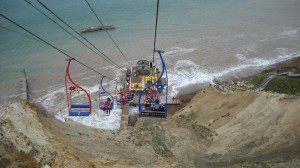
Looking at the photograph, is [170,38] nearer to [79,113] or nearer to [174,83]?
[174,83]

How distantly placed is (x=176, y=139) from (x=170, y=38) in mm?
28701

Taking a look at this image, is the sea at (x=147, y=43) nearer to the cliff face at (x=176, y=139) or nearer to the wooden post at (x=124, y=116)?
the wooden post at (x=124, y=116)

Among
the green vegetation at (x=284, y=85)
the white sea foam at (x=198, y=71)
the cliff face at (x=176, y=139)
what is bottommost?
the cliff face at (x=176, y=139)

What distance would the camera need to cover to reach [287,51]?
41.3 meters

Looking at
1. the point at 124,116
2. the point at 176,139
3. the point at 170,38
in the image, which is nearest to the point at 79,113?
the point at 124,116

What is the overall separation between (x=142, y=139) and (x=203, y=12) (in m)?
40.2

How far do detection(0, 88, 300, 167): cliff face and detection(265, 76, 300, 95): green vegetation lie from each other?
5.17m

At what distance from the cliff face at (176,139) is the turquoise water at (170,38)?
44.8ft

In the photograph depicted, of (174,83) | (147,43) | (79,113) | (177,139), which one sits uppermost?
(147,43)

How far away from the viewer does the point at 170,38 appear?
45.4 m

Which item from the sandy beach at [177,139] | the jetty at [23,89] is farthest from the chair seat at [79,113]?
the jetty at [23,89]

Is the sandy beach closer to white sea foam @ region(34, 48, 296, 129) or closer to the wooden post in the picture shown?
the wooden post

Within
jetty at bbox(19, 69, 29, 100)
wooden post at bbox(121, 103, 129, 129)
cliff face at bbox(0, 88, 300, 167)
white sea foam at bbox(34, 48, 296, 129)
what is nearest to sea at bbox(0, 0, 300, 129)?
white sea foam at bbox(34, 48, 296, 129)

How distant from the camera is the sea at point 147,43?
116ft
